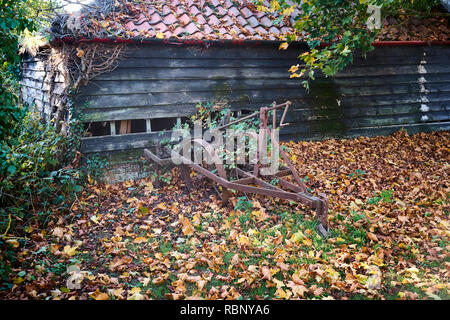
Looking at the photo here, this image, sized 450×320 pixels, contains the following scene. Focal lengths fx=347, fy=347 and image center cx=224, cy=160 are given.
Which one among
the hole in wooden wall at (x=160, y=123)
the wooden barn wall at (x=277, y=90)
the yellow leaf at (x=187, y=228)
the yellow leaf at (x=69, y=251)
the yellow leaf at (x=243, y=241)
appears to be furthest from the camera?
the hole in wooden wall at (x=160, y=123)

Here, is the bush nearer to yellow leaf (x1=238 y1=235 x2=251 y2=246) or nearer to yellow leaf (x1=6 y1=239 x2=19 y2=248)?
yellow leaf (x1=6 y1=239 x2=19 y2=248)

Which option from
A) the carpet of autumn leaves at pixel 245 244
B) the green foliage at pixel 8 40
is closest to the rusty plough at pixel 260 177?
the carpet of autumn leaves at pixel 245 244

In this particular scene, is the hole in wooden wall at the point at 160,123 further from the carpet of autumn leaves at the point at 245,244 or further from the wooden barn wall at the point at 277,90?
the carpet of autumn leaves at the point at 245,244

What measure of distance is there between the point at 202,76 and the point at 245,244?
4.13 meters

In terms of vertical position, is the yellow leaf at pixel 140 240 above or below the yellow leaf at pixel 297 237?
below

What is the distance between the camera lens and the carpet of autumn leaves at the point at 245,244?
3531 millimetres

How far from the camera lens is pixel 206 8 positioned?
7.59 metres

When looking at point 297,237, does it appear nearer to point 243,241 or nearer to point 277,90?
point 243,241

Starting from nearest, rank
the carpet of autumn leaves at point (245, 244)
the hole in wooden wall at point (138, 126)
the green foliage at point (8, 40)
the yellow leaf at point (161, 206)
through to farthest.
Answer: the carpet of autumn leaves at point (245, 244), the green foliage at point (8, 40), the yellow leaf at point (161, 206), the hole in wooden wall at point (138, 126)

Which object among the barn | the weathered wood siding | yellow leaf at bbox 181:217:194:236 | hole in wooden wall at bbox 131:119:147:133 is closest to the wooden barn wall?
the barn

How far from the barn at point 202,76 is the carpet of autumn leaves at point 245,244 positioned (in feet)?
5.02

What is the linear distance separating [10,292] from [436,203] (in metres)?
5.88
